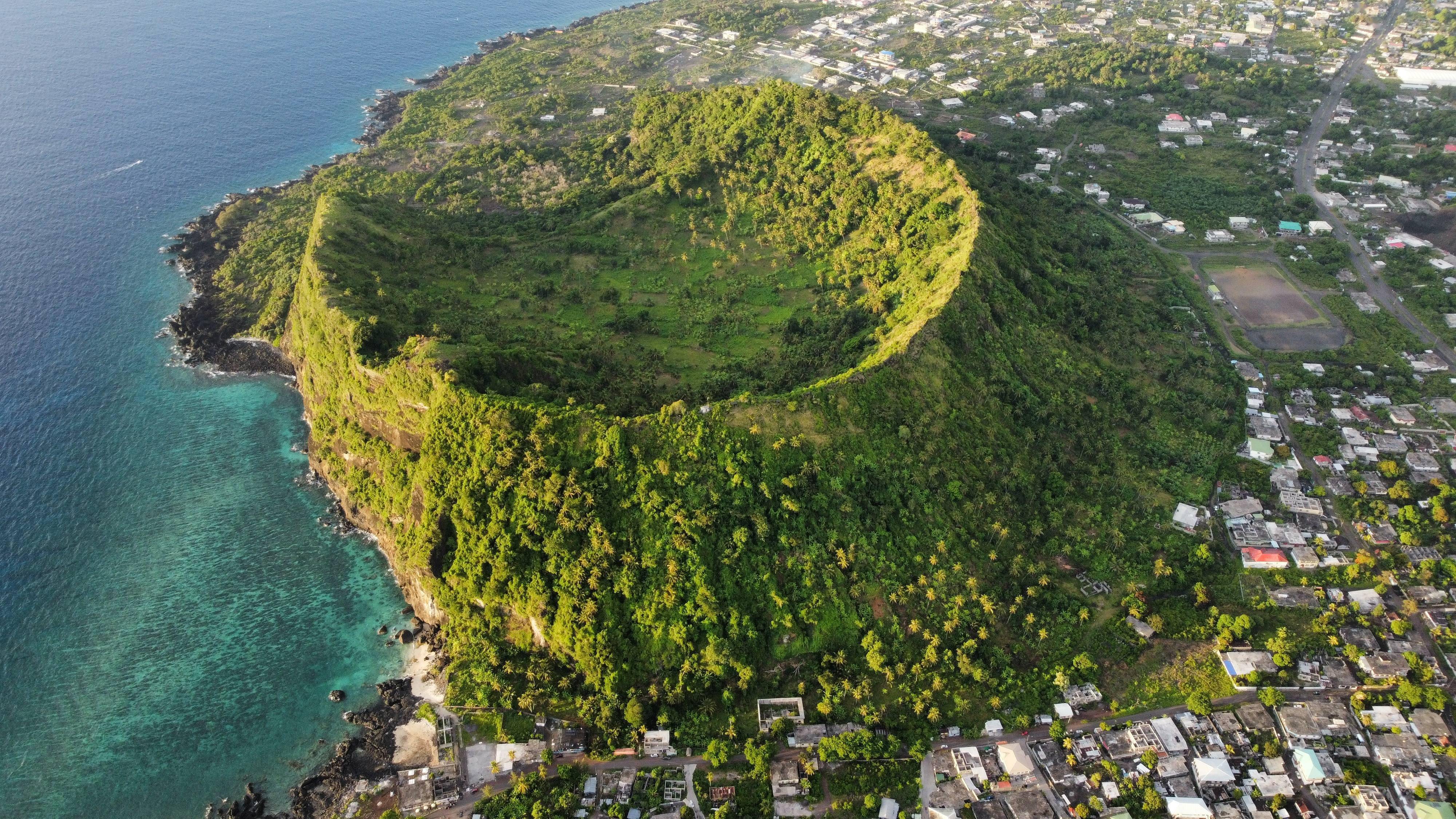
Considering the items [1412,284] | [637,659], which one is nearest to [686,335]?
[637,659]

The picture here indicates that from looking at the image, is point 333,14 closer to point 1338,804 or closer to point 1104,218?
point 1104,218

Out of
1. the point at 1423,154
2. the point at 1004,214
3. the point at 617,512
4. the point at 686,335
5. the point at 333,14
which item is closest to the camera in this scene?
the point at 617,512

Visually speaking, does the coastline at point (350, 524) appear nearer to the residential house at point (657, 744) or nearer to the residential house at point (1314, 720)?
the residential house at point (657, 744)

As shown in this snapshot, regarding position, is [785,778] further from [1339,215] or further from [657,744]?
[1339,215]

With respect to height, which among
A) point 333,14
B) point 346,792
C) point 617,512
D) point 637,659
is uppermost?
point 333,14

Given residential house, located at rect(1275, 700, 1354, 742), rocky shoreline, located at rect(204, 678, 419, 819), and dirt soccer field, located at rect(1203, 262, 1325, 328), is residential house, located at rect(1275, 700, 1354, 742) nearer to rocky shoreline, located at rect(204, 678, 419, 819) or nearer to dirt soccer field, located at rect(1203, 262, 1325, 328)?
dirt soccer field, located at rect(1203, 262, 1325, 328)

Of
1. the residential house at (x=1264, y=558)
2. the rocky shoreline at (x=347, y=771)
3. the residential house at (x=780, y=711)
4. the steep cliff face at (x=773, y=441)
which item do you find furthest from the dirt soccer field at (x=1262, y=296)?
the rocky shoreline at (x=347, y=771)
